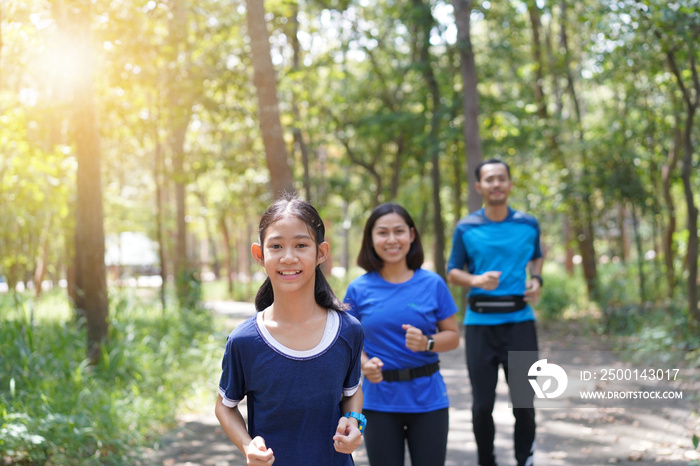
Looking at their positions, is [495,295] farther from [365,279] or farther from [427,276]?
[365,279]

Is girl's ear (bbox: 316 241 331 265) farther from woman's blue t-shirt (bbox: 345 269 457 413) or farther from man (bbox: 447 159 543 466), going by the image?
man (bbox: 447 159 543 466)

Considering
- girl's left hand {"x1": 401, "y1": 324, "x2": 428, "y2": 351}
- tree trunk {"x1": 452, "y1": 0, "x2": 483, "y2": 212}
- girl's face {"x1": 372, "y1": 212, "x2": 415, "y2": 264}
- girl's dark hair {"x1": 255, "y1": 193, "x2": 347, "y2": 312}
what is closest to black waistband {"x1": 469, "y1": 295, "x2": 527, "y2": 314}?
girl's face {"x1": 372, "y1": 212, "x2": 415, "y2": 264}

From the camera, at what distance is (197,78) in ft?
38.3

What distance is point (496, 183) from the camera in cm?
493

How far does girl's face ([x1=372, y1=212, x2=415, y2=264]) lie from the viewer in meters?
3.86

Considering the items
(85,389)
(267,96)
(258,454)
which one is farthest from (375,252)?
(267,96)

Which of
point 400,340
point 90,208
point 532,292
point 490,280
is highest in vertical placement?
point 90,208

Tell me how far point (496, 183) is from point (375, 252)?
54.3 inches

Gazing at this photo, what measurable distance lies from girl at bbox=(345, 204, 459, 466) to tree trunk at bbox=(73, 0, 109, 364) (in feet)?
16.6

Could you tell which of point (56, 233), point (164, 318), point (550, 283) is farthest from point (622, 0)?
point (56, 233)

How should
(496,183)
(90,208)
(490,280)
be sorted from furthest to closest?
(90,208)
(496,183)
(490,280)

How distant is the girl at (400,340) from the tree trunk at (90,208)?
5051 mm

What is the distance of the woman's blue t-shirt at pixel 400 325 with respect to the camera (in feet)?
12.1

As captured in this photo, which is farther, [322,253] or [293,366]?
[322,253]
